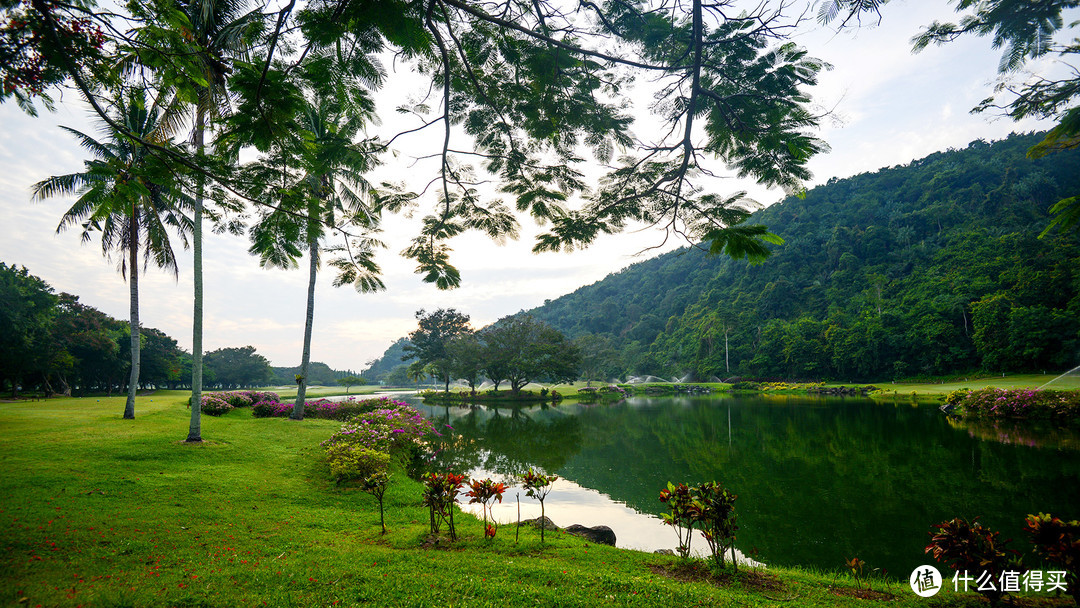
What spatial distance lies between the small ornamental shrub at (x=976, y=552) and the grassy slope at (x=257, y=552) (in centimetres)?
22

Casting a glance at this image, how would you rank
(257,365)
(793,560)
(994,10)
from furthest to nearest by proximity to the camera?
(257,365), (793,560), (994,10)

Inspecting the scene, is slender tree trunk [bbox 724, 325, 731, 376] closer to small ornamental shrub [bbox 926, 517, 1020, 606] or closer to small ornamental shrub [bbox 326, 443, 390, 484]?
small ornamental shrub [bbox 326, 443, 390, 484]

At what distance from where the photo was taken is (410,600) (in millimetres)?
3365

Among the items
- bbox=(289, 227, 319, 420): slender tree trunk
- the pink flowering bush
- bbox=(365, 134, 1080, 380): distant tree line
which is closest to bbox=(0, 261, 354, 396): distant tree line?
bbox=(289, 227, 319, 420): slender tree trunk

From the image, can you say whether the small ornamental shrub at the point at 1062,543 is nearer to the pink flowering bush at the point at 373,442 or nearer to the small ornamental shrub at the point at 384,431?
the pink flowering bush at the point at 373,442

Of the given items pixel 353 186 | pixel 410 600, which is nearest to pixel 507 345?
pixel 353 186

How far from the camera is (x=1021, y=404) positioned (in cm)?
1631

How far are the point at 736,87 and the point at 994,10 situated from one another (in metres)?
3.81

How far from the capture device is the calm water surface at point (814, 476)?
6250 millimetres

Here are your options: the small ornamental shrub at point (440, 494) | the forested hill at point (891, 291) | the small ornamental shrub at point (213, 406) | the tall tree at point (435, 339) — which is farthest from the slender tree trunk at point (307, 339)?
the forested hill at point (891, 291)

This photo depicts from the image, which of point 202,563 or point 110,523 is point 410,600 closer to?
point 202,563

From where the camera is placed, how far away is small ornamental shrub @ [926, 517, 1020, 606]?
3.22 m

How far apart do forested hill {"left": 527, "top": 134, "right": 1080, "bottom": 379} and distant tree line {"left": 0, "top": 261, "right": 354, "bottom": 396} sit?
48.5m

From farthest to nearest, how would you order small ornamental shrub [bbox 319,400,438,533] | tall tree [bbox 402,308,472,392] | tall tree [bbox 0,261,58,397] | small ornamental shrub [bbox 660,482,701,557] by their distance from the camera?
1. tall tree [bbox 402,308,472,392]
2. tall tree [bbox 0,261,58,397]
3. small ornamental shrub [bbox 319,400,438,533]
4. small ornamental shrub [bbox 660,482,701,557]
